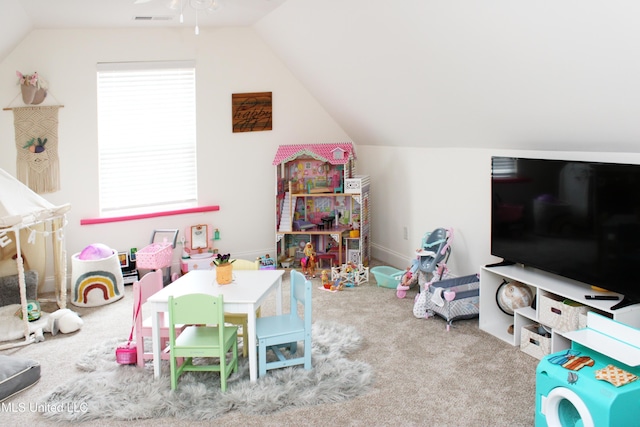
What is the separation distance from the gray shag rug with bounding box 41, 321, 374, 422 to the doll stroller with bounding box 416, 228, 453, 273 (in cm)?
129

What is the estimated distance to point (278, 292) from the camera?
12.6 ft

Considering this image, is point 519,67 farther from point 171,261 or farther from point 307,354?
point 171,261

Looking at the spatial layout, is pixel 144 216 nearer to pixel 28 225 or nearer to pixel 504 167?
pixel 28 225

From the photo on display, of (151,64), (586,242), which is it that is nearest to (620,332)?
(586,242)

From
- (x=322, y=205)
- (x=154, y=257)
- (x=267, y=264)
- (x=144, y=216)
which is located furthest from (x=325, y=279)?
(x=144, y=216)

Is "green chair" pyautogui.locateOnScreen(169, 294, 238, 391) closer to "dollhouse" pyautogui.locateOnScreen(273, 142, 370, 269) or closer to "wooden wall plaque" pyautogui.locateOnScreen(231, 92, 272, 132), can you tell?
"dollhouse" pyautogui.locateOnScreen(273, 142, 370, 269)

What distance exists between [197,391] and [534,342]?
1926mm

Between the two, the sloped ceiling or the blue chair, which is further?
the blue chair

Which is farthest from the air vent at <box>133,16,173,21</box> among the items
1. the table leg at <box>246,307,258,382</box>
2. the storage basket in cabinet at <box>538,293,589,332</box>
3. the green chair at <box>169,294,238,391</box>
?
the storage basket in cabinet at <box>538,293,589,332</box>

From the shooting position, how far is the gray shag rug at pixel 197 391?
310cm

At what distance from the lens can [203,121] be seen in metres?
5.80

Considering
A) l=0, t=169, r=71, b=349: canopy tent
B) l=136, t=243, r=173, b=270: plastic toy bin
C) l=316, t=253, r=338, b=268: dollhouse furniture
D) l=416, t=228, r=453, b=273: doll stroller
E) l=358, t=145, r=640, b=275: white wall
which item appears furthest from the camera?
l=316, t=253, r=338, b=268: dollhouse furniture

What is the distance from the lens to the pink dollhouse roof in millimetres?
5676

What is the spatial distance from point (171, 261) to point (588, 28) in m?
Result: 3.99
